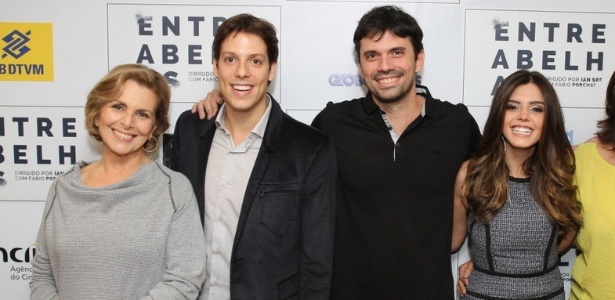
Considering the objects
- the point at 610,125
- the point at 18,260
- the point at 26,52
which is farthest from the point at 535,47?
the point at 18,260

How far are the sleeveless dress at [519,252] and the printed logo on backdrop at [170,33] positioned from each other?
1095 mm

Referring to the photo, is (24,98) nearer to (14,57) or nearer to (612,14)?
(14,57)

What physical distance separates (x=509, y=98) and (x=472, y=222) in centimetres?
47

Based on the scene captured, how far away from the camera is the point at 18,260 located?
2.38 meters

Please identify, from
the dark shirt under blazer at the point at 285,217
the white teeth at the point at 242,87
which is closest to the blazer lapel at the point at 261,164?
the dark shirt under blazer at the point at 285,217

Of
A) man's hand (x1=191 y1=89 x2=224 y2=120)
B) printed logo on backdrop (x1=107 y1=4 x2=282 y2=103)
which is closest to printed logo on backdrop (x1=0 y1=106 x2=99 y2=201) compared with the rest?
printed logo on backdrop (x1=107 y1=4 x2=282 y2=103)

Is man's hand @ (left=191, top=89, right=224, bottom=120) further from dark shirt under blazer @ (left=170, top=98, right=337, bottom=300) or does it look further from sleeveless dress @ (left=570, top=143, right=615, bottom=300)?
sleeveless dress @ (left=570, top=143, right=615, bottom=300)

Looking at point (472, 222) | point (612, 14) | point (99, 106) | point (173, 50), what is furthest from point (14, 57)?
point (612, 14)

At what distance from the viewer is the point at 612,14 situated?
228 centimetres

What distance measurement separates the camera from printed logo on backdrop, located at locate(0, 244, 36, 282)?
237 centimetres

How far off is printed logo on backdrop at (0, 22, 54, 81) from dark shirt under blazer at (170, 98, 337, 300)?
108 centimetres

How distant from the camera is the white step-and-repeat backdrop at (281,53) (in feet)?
7.41

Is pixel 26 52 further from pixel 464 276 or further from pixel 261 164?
pixel 464 276

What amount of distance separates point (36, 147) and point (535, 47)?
230 centimetres
